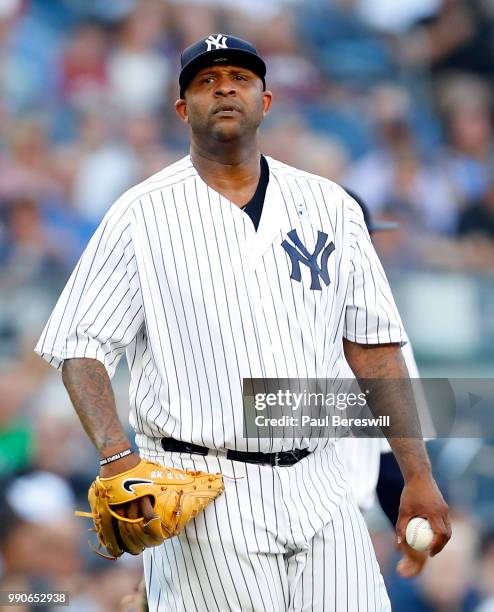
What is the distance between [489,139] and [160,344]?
5619 millimetres

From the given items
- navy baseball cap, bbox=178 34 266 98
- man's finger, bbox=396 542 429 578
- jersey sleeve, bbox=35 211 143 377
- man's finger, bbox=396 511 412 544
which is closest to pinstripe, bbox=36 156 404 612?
jersey sleeve, bbox=35 211 143 377

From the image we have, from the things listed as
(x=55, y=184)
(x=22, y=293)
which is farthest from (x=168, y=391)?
(x=55, y=184)

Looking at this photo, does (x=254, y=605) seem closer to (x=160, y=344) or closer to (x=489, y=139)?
(x=160, y=344)

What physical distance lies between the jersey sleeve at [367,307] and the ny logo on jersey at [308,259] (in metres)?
0.12

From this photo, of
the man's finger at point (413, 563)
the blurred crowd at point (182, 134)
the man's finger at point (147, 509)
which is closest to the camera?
the man's finger at point (147, 509)

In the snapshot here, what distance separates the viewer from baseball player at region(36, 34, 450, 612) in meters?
3.07

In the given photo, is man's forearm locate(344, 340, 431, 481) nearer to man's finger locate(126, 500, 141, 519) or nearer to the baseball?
the baseball

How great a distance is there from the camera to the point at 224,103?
3221mm

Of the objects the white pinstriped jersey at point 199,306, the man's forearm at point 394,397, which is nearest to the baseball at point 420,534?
the man's forearm at point 394,397

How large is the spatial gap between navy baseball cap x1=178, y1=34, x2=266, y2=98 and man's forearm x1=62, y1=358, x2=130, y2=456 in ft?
2.88

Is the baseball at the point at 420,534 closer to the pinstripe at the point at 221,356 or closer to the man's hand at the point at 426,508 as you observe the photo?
the man's hand at the point at 426,508

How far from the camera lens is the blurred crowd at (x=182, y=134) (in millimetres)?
6773

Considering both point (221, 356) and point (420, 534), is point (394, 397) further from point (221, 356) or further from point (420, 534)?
point (221, 356)

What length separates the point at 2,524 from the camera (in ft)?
20.8
